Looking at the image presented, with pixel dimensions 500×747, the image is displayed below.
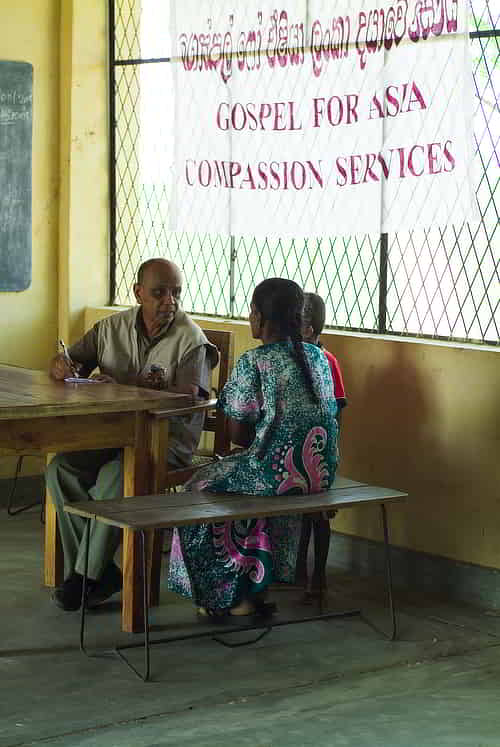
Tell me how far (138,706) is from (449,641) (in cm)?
130

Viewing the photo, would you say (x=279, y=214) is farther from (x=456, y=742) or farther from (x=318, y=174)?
(x=456, y=742)

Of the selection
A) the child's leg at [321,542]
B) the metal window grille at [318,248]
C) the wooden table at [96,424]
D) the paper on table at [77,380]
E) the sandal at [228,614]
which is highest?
the metal window grille at [318,248]

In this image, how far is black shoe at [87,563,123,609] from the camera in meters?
4.77

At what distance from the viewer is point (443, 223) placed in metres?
4.98

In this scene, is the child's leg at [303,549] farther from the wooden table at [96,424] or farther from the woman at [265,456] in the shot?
the wooden table at [96,424]

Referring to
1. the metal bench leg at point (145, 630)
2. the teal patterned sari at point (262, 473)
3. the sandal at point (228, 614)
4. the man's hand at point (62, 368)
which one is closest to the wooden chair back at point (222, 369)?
the teal patterned sari at point (262, 473)

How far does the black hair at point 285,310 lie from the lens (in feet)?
14.6

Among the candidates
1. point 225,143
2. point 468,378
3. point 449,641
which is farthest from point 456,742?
point 225,143

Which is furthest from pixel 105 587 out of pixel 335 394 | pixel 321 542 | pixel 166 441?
pixel 335 394

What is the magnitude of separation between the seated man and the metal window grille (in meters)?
0.90

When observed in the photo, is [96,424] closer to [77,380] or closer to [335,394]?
[77,380]

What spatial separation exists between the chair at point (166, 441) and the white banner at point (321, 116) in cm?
69

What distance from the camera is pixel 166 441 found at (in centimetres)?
464

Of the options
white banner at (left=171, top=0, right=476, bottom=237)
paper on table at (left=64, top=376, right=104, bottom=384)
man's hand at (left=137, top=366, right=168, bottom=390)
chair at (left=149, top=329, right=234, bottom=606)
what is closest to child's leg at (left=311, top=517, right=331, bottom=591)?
chair at (left=149, top=329, right=234, bottom=606)
